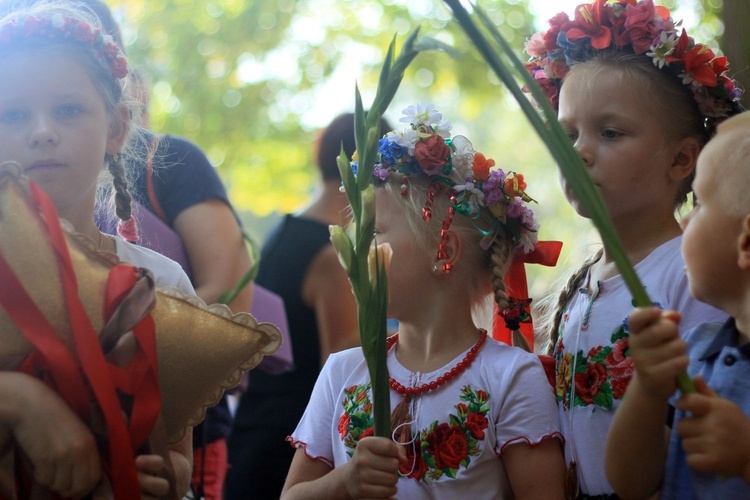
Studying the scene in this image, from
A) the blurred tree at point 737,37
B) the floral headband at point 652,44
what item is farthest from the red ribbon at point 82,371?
the blurred tree at point 737,37

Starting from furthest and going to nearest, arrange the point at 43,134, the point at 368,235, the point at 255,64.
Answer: the point at 255,64
the point at 43,134
the point at 368,235

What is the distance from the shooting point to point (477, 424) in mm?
2254

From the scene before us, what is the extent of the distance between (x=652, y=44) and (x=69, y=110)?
1536 millimetres

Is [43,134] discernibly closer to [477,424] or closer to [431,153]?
[431,153]

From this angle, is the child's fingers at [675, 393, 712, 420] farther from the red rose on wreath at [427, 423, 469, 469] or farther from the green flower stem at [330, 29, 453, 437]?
the red rose on wreath at [427, 423, 469, 469]

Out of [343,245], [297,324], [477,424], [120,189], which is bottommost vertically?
[477,424]

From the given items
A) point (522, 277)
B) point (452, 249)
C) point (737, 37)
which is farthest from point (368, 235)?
point (737, 37)

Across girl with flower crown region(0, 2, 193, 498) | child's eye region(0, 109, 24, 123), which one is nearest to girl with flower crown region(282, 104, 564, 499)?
girl with flower crown region(0, 2, 193, 498)

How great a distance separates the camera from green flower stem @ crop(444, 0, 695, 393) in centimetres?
154

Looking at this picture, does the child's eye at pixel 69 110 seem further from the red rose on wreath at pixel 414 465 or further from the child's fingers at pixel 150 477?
the red rose on wreath at pixel 414 465

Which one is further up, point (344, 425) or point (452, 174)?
point (452, 174)

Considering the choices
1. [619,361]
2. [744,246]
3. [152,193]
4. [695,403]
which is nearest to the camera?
[695,403]

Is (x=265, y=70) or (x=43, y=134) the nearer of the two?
(x=43, y=134)

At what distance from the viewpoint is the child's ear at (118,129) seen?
2582mm
